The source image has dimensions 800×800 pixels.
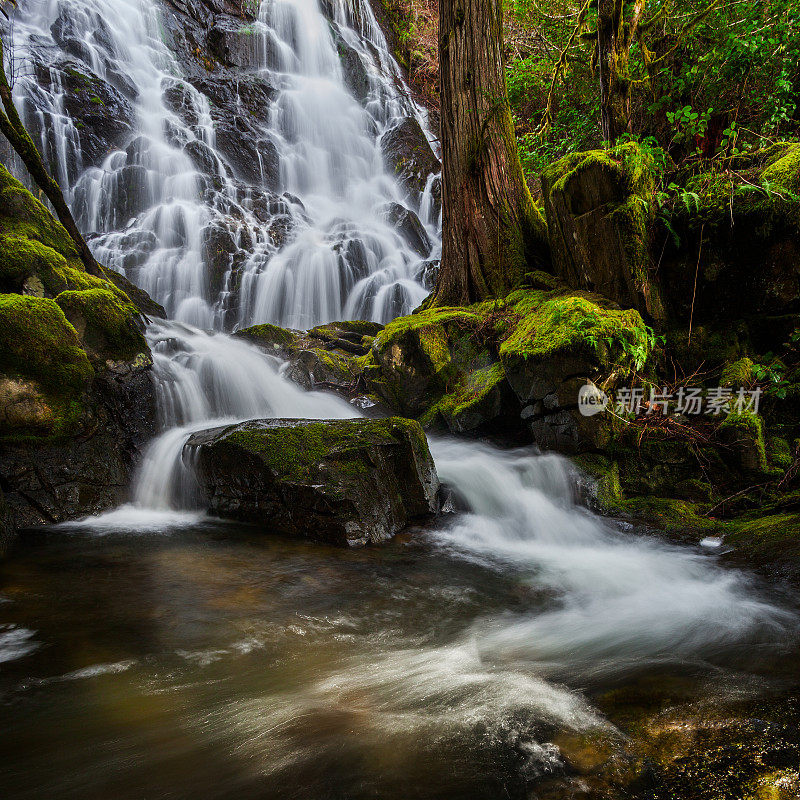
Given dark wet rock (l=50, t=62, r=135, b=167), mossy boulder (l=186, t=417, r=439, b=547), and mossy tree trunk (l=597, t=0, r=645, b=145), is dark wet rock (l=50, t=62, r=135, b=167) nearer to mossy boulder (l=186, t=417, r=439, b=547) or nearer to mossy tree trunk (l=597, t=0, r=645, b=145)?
mossy boulder (l=186, t=417, r=439, b=547)

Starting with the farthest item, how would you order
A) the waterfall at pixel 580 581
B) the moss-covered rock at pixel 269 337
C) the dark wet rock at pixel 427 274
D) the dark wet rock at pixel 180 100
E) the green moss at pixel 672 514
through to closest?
1. the dark wet rock at pixel 180 100
2. the dark wet rock at pixel 427 274
3. the moss-covered rock at pixel 269 337
4. the green moss at pixel 672 514
5. the waterfall at pixel 580 581

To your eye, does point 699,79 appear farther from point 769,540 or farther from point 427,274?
point 427,274

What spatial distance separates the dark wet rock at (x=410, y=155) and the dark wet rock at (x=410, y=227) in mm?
2032

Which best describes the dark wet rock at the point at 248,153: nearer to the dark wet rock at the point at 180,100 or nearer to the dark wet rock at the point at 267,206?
the dark wet rock at the point at 180,100

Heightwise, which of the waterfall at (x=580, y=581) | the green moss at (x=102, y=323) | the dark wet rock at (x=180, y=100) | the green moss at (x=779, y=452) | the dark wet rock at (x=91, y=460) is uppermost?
the dark wet rock at (x=180, y=100)

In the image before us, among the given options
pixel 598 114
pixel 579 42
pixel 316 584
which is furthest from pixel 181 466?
pixel 579 42

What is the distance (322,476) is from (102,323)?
350 cm

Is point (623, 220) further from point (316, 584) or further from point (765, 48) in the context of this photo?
point (316, 584)

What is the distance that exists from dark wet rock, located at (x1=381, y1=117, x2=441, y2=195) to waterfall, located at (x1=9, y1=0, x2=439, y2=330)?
0.45 metres

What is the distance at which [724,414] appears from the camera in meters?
4.35


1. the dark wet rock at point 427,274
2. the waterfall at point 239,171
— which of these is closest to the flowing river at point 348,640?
the waterfall at point 239,171

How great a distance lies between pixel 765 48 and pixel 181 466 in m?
8.02

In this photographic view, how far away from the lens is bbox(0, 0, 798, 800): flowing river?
1.46 meters

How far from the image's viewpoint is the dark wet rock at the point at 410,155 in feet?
56.7
